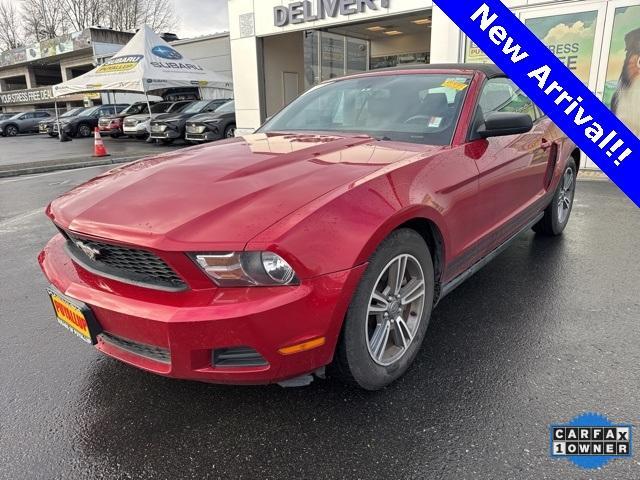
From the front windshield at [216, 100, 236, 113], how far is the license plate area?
14.6 metres

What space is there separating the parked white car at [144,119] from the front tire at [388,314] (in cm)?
1707

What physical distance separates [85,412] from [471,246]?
2.26m

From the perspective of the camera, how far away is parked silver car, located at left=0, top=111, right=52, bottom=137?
89.8 ft

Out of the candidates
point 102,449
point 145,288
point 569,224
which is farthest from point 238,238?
point 569,224

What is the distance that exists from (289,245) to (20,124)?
32.0 m

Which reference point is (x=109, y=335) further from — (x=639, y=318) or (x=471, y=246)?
(x=639, y=318)

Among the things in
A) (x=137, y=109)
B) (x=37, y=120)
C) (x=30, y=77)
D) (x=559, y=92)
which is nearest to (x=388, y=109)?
(x=559, y=92)

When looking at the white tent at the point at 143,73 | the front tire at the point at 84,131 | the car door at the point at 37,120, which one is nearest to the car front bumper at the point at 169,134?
the white tent at the point at 143,73

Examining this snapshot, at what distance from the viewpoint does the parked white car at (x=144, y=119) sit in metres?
18.0

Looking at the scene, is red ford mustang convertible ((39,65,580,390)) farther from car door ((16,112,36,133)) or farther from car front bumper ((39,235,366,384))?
car door ((16,112,36,133))

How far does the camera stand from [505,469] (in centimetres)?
185

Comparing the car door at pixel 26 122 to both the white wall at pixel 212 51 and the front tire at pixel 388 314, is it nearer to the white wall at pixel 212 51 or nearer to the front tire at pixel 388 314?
the white wall at pixel 212 51

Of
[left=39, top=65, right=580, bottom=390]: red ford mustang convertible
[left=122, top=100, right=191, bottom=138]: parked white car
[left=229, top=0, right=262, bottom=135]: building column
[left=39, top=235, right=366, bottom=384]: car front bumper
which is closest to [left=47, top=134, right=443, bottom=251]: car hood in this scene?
[left=39, top=65, right=580, bottom=390]: red ford mustang convertible

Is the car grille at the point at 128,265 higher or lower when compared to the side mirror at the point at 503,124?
lower
